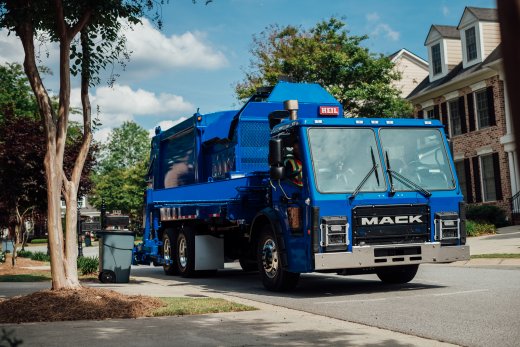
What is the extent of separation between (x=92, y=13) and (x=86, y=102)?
130 centimetres

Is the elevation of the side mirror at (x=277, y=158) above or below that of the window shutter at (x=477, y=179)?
below

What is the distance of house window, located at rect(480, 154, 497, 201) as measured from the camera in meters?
28.6

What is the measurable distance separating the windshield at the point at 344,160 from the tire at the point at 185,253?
15.7ft

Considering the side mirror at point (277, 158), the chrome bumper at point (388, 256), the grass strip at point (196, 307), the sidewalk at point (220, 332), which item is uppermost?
the side mirror at point (277, 158)

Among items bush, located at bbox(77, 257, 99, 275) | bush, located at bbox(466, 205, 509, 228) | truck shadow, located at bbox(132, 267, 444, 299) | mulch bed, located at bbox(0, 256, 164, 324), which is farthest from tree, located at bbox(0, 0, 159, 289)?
bush, located at bbox(466, 205, 509, 228)

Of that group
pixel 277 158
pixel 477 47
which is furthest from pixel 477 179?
pixel 277 158

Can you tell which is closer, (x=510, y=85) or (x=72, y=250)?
(x=510, y=85)

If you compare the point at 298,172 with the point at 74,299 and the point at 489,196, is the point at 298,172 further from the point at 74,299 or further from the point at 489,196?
the point at 489,196

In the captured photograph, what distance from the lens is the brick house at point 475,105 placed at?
27.6 metres

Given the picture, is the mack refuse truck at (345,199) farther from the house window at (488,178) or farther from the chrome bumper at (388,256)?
the house window at (488,178)

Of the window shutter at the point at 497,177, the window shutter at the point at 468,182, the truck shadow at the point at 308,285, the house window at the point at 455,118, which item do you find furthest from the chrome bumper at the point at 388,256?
the house window at the point at 455,118

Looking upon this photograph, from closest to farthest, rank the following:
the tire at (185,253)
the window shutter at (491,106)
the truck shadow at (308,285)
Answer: the truck shadow at (308,285)
the tire at (185,253)
the window shutter at (491,106)

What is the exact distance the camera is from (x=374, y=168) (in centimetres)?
1022

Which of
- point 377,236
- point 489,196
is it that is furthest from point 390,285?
point 489,196
